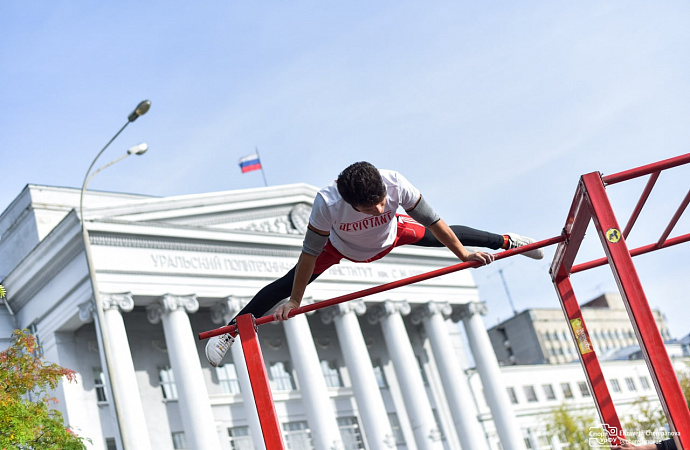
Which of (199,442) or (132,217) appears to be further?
(132,217)

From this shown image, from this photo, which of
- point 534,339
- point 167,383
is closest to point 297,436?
point 167,383

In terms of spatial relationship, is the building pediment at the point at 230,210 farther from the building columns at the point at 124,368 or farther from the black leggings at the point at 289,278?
the black leggings at the point at 289,278

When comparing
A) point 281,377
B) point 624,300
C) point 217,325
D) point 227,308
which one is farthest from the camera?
point 281,377

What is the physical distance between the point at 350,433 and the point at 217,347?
103 ft

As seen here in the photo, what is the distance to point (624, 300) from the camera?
632cm

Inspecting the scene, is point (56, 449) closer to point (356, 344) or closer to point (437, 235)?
point (437, 235)

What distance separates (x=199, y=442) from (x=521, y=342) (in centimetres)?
6160

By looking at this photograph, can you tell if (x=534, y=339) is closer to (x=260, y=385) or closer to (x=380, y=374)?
(x=380, y=374)

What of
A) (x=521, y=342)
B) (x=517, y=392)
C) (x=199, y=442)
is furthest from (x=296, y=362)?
(x=521, y=342)

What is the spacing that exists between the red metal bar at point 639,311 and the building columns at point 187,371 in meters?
24.0

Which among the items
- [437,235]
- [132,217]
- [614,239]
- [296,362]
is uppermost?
[132,217]

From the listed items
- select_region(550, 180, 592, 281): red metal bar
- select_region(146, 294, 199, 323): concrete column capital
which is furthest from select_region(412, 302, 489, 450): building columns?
select_region(550, 180, 592, 281): red metal bar

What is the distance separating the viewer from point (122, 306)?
29.7 metres

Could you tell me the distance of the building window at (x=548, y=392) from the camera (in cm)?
5125
